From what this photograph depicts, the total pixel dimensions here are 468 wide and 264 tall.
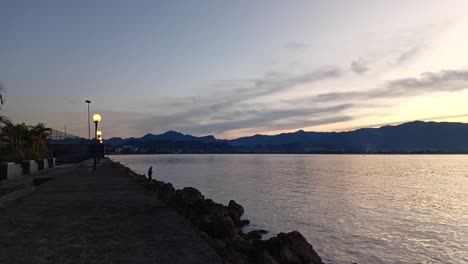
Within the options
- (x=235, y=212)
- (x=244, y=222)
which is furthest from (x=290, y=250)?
(x=235, y=212)

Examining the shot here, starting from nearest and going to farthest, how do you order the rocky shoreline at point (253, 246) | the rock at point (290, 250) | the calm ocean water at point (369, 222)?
the rocky shoreline at point (253, 246)
the rock at point (290, 250)
the calm ocean water at point (369, 222)

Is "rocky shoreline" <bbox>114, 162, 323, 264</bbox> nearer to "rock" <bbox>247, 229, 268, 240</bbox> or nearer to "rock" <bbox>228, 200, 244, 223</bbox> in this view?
"rock" <bbox>247, 229, 268, 240</bbox>

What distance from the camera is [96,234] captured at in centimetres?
834

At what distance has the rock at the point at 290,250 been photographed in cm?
1108

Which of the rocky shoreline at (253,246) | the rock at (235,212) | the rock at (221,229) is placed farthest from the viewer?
the rock at (235,212)

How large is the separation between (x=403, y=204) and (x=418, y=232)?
11.5m

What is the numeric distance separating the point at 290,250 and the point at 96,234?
5379 millimetres

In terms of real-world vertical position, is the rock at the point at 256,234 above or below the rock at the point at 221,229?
below

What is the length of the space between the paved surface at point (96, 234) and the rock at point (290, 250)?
9.43ft

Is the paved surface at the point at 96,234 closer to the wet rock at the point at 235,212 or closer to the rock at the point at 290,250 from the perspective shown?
the rock at the point at 290,250

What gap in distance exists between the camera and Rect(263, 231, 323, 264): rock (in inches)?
436

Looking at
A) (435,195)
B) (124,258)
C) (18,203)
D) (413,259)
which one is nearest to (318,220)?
(413,259)

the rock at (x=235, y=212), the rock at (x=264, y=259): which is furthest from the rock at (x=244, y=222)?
the rock at (x=264, y=259)

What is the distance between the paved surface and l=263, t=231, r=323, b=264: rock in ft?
9.43
